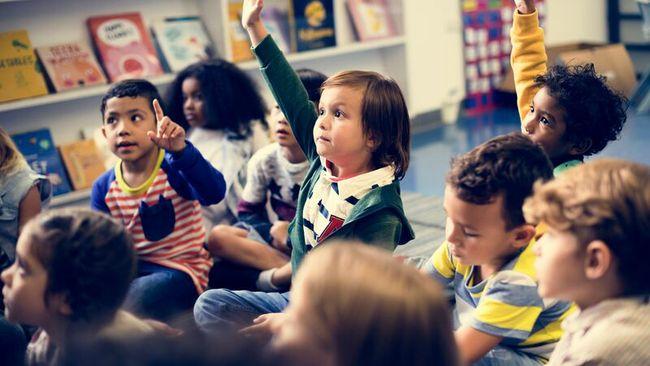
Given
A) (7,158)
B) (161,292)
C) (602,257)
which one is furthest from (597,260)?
(7,158)

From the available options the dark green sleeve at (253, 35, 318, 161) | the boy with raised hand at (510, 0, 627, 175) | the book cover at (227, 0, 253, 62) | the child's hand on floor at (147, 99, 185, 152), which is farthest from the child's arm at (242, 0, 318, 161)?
the book cover at (227, 0, 253, 62)

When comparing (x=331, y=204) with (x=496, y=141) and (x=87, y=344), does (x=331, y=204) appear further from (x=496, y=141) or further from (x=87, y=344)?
(x=87, y=344)

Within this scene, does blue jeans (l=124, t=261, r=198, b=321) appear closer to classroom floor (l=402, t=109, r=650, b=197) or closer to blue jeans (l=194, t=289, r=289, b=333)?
blue jeans (l=194, t=289, r=289, b=333)

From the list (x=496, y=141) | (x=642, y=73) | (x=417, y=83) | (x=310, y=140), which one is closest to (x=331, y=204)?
(x=310, y=140)

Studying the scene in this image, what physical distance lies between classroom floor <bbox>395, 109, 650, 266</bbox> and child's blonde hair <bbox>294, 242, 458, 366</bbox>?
1118 mm

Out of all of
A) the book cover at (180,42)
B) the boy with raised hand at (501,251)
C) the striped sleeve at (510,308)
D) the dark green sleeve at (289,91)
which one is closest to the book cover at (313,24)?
the book cover at (180,42)

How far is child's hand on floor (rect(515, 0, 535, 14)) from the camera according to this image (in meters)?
1.91

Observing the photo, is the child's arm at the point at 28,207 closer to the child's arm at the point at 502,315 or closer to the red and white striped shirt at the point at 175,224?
the red and white striped shirt at the point at 175,224

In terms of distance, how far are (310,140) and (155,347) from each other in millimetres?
1105

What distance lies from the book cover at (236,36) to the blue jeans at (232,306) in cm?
210

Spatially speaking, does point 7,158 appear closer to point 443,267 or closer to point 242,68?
point 443,267

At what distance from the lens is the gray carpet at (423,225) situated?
2.40 metres

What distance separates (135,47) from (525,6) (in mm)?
2095

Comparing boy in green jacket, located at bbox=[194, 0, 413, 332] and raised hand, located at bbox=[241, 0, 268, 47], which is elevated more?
raised hand, located at bbox=[241, 0, 268, 47]
